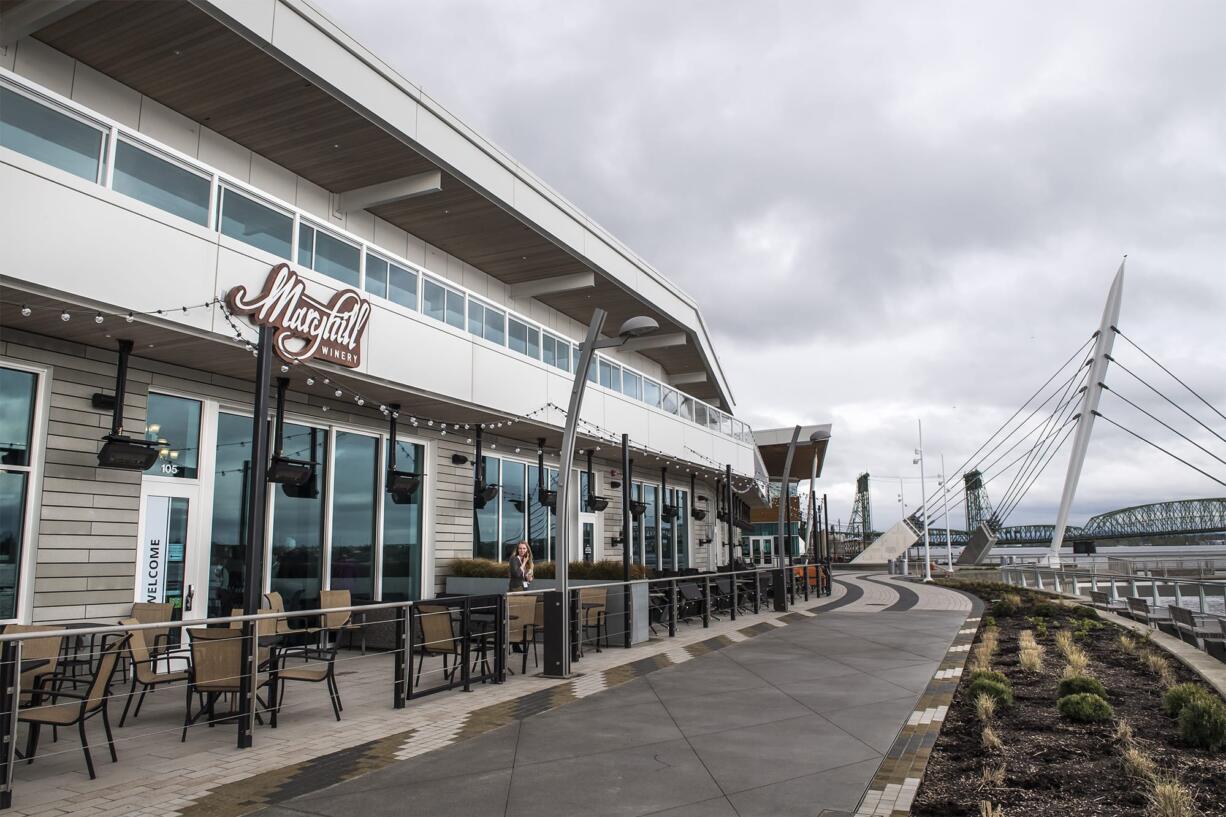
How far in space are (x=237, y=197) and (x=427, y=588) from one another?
7.45 meters

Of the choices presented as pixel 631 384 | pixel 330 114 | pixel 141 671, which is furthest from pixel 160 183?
pixel 631 384

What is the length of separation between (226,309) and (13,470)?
106 inches

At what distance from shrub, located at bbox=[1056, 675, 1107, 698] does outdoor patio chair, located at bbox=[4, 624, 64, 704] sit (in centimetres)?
827

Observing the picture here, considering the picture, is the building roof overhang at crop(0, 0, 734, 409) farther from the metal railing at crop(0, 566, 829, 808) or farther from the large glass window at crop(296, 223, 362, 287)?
the metal railing at crop(0, 566, 829, 808)

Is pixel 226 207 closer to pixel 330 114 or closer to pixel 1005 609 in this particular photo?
pixel 330 114

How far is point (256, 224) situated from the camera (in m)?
10.3

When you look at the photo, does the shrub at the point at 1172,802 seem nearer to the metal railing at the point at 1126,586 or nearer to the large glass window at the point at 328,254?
the metal railing at the point at 1126,586

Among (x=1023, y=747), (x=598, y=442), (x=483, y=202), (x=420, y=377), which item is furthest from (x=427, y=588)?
(x=1023, y=747)

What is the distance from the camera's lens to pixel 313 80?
11.5 meters

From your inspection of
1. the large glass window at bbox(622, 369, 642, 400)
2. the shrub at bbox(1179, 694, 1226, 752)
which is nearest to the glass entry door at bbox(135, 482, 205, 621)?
the shrub at bbox(1179, 694, 1226, 752)

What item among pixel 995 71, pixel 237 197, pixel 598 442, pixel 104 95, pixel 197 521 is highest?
pixel 995 71

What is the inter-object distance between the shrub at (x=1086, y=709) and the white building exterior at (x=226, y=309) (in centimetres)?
897

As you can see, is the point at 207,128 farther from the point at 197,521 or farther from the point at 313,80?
the point at 197,521

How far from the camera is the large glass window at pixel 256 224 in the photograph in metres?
9.87
